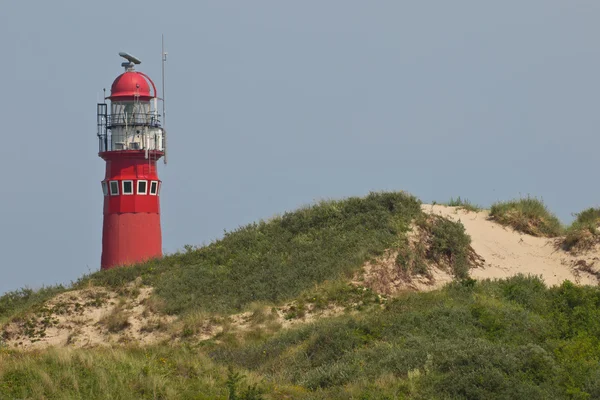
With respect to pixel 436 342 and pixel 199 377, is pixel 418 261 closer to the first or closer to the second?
pixel 436 342

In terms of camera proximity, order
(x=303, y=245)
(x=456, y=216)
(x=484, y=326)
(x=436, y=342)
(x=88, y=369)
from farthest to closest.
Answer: (x=456, y=216)
(x=303, y=245)
(x=484, y=326)
(x=436, y=342)
(x=88, y=369)

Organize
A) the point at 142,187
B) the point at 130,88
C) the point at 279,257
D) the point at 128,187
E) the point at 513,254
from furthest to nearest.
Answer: the point at 130,88 → the point at 142,187 → the point at 128,187 → the point at 513,254 → the point at 279,257

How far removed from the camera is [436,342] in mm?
26500

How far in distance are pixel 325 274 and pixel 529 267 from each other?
26.3 ft

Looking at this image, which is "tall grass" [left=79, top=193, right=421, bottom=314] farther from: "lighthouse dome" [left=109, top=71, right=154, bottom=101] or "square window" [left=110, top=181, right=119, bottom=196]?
"lighthouse dome" [left=109, top=71, right=154, bottom=101]

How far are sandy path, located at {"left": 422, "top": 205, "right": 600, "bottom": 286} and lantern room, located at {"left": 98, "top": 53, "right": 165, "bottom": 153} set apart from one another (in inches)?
521

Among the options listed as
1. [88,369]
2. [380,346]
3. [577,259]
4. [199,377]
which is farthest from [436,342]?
[577,259]

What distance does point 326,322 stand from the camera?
98.7 ft

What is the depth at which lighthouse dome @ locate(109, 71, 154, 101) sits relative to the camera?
147ft

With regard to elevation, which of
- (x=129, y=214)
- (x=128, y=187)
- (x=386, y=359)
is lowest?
(x=386, y=359)

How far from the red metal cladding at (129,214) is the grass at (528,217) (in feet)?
48.2

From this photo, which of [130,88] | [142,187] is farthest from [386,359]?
[130,88]

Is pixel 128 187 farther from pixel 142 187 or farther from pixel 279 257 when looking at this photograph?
pixel 279 257

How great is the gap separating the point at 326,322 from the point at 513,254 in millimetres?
10344
